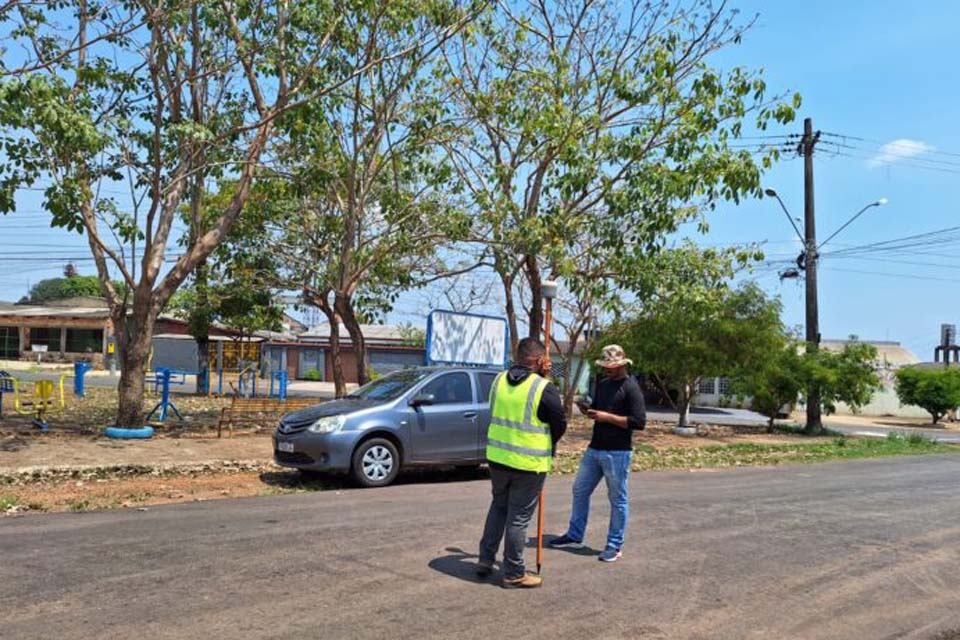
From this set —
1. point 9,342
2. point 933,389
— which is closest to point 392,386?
point 933,389

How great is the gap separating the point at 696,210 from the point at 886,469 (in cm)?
605

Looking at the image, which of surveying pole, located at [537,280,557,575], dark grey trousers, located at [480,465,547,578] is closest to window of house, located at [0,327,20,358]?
surveying pole, located at [537,280,557,575]

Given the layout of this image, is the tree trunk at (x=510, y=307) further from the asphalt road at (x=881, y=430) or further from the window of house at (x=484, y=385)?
the asphalt road at (x=881, y=430)

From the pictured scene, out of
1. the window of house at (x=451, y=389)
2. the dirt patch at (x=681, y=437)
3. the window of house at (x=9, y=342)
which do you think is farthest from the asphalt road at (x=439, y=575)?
the window of house at (x=9, y=342)

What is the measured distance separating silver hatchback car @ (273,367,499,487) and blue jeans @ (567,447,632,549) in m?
4.18

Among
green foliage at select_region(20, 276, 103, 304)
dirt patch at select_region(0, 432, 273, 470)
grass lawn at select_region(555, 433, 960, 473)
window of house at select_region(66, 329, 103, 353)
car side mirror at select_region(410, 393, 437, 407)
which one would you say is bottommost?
grass lawn at select_region(555, 433, 960, 473)

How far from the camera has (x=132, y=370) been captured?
584 inches

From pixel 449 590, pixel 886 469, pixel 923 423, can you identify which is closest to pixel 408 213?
pixel 886 469

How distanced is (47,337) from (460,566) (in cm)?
5891

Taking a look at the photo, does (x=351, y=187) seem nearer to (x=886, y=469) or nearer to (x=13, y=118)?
(x=13, y=118)

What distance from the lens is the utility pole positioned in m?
26.6

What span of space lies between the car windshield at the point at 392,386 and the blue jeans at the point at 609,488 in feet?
15.0

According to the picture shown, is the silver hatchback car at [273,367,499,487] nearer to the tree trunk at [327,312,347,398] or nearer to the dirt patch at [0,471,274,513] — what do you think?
the dirt patch at [0,471,274,513]

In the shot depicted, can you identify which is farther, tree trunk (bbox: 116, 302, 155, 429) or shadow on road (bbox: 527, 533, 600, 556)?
tree trunk (bbox: 116, 302, 155, 429)
